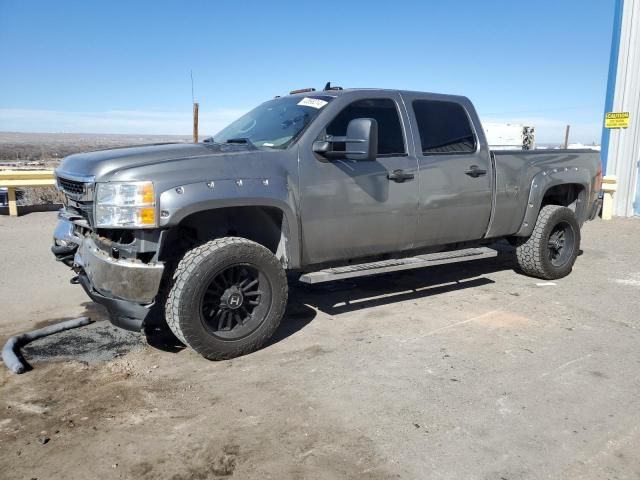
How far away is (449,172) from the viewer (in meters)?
5.21

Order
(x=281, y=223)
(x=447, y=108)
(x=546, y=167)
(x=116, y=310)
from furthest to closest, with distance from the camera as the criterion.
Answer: (x=546, y=167)
(x=447, y=108)
(x=281, y=223)
(x=116, y=310)

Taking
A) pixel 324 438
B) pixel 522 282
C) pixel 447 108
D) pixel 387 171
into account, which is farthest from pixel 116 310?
pixel 522 282

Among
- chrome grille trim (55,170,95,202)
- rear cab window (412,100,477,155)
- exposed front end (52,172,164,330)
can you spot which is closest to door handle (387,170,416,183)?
rear cab window (412,100,477,155)

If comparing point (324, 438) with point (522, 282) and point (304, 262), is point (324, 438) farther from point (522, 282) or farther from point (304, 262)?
point (522, 282)

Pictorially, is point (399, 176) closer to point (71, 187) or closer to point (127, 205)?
point (127, 205)

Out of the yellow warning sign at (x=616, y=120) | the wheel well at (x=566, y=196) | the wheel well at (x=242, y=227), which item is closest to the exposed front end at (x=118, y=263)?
Result: the wheel well at (x=242, y=227)

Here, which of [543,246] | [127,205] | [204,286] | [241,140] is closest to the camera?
[127,205]

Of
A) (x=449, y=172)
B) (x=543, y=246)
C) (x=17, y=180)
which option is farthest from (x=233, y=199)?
(x=17, y=180)

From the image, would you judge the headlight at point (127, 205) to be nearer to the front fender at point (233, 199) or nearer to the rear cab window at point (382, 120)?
the front fender at point (233, 199)

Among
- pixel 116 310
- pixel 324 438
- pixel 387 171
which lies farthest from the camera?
pixel 387 171

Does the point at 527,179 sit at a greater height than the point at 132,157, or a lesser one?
lesser

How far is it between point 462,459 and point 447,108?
3.73m

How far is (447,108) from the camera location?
18.1 feet

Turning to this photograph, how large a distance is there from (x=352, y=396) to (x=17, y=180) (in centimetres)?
891
